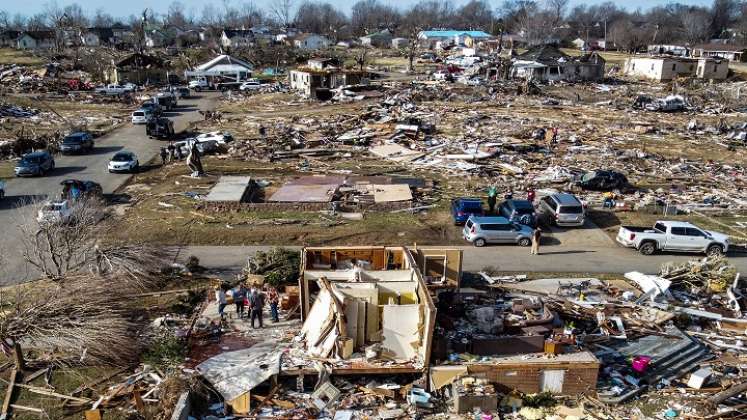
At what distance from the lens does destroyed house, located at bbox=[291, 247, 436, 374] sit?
14.1 metres

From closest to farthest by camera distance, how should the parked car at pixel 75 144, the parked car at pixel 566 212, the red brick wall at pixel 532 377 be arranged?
the red brick wall at pixel 532 377 → the parked car at pixel 566 212 → the parked car at pixel 75 144

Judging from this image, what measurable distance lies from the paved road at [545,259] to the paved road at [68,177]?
A: 605 cm

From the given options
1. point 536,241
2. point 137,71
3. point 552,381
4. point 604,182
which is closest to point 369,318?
point 552,381

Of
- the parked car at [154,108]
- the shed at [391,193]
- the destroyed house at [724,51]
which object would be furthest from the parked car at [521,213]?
the destroyed house at [724,51]

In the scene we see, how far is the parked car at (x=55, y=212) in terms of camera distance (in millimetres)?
18641

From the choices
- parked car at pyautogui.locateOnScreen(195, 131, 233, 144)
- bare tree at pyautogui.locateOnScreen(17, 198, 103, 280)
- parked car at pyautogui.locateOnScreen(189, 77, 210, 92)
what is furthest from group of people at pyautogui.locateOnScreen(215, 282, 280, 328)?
parked car at pyautogui.locateOnScreen(189, 77, 210, 92)

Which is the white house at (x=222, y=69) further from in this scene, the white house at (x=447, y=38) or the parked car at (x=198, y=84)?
the white house at (x=447, y=38)

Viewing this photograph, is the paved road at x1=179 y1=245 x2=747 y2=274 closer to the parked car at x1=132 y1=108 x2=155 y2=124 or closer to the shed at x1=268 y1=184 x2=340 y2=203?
the shed at x1=268 y1=184 x2=340 y2=203

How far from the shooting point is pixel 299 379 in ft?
45.6

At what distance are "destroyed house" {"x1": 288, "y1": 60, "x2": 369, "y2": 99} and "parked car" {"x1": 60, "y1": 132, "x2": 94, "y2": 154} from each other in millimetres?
24823

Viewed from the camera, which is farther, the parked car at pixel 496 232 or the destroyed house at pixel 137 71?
the destroyed house at pixel 137 71

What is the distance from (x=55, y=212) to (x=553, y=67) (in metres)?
61.2

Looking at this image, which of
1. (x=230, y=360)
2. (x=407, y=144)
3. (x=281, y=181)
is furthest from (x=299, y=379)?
(x=407, y=144)

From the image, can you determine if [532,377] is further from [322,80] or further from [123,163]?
[322,80]
